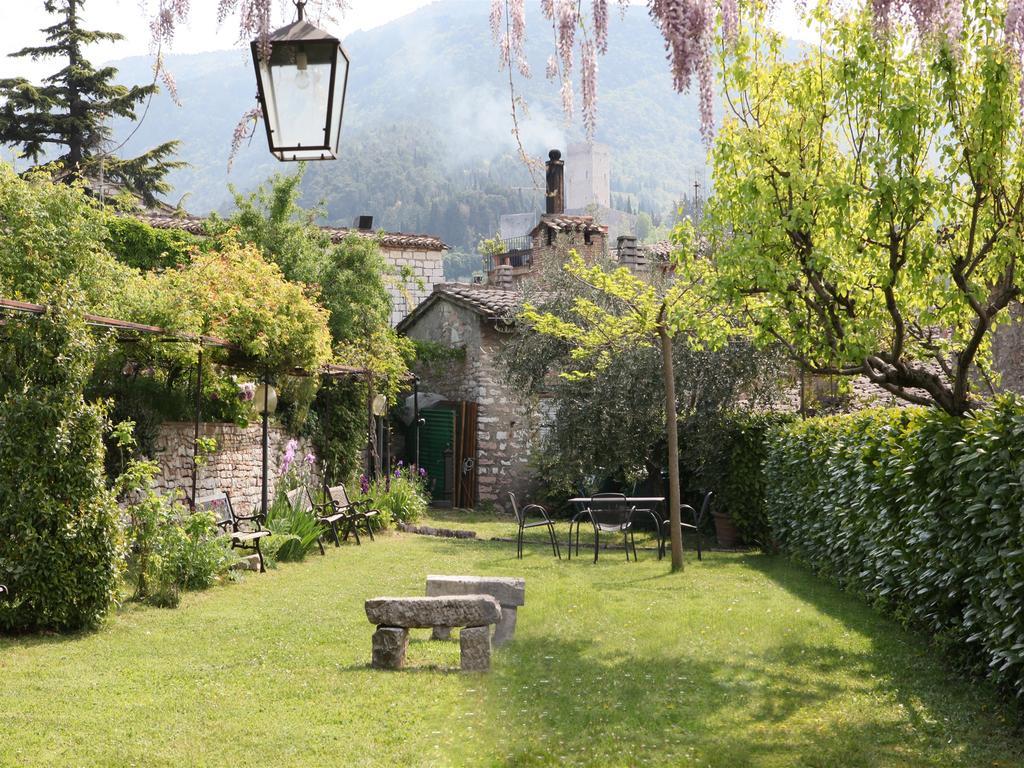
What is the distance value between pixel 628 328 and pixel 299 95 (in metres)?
9.82

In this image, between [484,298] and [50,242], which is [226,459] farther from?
[484,298]

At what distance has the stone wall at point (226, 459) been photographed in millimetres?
11258

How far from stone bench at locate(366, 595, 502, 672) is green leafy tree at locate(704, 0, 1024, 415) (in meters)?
2.91

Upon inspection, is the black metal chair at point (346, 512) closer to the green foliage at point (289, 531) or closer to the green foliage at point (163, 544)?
the green foliage at point (289, 531)

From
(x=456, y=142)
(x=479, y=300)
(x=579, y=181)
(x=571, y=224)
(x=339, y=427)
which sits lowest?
(x=339, y=427)

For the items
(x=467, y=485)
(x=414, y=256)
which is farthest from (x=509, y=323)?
(x=414, y=256)

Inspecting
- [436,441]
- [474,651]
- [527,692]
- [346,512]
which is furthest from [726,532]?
[527,692]

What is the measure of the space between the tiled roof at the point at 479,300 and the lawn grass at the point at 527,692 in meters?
10.5

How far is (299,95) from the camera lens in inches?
161

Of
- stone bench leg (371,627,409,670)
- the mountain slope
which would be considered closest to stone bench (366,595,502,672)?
stone bench leg (371,627,409,670)

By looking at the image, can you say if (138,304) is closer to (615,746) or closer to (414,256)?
(615,746)

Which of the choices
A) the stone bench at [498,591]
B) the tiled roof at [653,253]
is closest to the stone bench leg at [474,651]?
the stone bench at [498,591]

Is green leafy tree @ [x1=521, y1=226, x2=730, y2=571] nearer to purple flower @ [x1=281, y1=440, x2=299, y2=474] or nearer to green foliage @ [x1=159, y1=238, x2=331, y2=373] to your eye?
green foliage @ [x1=159, y1=238, x2=331, y2=373]

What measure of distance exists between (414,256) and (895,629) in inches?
829
